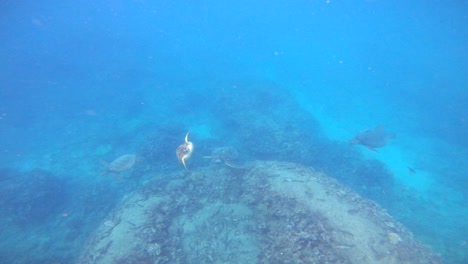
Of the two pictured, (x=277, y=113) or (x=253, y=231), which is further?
(x=277, y=113)

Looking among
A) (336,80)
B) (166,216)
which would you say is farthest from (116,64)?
(336,80)

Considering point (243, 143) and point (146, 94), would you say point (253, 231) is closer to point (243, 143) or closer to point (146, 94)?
point (243, 143)

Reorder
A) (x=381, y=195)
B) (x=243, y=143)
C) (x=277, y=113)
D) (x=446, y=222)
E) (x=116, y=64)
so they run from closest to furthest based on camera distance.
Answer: (x=446, y=222) → (x=381, y=195) → (x=243, y=143) → (x=277, y=113) → (x=116, y=64)

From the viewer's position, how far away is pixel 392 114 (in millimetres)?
24047

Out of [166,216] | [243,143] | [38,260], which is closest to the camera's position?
[166,216]

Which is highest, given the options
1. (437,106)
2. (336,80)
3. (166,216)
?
(166,216)

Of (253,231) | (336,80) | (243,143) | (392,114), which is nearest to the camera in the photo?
(253,231)

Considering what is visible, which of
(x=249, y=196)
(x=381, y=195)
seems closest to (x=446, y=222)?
(x=381, y=195)

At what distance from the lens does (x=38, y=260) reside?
809 centimetres

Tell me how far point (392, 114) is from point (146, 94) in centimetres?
2845

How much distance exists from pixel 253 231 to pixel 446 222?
10237 millimetres

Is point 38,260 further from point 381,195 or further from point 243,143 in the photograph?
point 381,195

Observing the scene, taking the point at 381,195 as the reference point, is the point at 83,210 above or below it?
below

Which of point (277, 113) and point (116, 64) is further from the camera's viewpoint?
point (116, 64)
